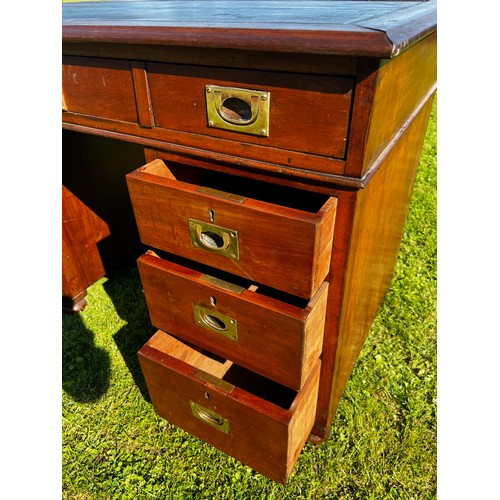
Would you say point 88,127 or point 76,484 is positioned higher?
point 88,127

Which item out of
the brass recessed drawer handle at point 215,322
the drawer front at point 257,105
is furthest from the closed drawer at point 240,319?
the drawer front at point 257,105

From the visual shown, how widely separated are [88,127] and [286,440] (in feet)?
2.78

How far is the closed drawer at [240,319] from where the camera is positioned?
2.79 ft

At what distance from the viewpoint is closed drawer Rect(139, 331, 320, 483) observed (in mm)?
958

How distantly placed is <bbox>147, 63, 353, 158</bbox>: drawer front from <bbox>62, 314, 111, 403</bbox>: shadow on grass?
3.18 ft

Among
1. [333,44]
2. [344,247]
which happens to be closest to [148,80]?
[333,44]

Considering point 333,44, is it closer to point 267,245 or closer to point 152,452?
point 267,245

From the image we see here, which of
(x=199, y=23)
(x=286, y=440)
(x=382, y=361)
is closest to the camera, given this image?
(x=199, y=23)

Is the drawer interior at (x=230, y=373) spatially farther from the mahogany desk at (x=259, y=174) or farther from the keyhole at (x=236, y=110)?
the keyhole at (x=236, y=110)

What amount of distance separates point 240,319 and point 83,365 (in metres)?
0.84

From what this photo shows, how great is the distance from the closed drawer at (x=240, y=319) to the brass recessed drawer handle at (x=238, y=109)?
0.33 metres

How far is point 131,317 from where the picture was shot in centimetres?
166

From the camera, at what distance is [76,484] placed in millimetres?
1156

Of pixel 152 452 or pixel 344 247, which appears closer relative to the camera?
pixel 344 247
